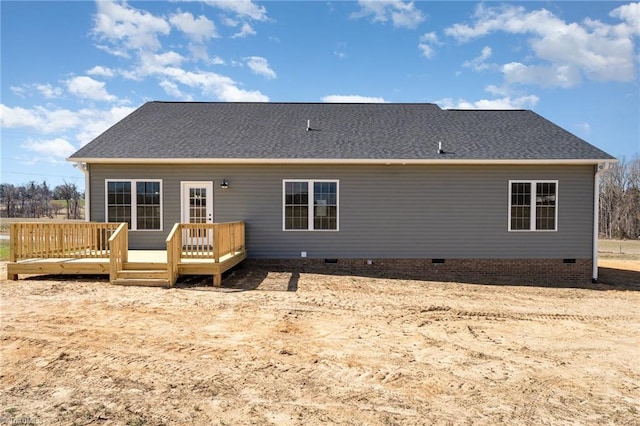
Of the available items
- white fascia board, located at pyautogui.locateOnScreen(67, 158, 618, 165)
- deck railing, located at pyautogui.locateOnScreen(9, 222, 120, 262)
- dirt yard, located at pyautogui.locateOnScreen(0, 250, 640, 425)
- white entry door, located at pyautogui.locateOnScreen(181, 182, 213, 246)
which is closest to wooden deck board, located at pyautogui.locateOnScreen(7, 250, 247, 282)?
deck railing, located at pyautogui.locateOnScreen(9, 222, 120, 262)

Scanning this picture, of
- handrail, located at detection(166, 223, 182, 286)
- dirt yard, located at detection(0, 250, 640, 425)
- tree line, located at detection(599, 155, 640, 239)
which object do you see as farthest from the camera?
tree line, located at detection(599, 155, 640, 239)

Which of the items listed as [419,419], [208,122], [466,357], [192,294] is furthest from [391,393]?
[208,122]

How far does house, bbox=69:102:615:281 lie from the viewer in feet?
38.3

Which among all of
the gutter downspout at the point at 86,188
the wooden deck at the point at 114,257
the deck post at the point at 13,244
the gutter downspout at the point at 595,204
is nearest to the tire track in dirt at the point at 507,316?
the gutter downspout at the point at 595,204

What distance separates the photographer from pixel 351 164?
11.7 metres

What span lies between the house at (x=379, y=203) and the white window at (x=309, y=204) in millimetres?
29

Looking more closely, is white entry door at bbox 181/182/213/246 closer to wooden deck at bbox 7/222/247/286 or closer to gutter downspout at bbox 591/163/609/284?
wooden deck at bbox 7/222/247/286

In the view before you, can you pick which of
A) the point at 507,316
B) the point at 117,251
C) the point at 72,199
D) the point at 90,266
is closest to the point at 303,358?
the point at 507,316

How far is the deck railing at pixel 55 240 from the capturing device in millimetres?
9445

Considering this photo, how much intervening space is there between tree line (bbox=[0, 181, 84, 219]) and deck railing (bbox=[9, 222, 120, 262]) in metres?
37.9

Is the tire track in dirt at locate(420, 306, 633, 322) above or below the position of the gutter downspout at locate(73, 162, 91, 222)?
below

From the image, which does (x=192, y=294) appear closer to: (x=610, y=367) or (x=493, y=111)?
(x=610, y=367)

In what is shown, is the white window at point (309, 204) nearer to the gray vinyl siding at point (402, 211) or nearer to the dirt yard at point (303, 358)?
the gray vinyl siding at point (402, 211)

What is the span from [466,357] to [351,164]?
288 inches
